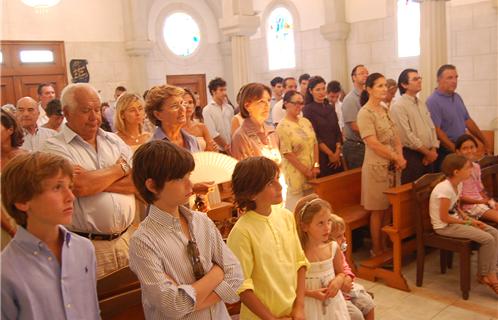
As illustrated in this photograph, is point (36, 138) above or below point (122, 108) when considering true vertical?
below

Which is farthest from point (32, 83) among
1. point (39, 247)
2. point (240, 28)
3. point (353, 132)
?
point (39, 247)

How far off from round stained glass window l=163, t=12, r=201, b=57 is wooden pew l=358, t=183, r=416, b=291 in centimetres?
831

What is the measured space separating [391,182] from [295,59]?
6.67m

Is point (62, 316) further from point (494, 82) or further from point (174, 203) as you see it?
point (494, 82)

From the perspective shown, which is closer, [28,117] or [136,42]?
[28,117]

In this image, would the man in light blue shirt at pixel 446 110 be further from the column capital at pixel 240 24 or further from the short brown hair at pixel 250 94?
the column capital at pixel 240 24

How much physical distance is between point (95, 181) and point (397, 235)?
2.75 meters

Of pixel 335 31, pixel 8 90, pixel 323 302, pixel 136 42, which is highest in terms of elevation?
pixel 136 42

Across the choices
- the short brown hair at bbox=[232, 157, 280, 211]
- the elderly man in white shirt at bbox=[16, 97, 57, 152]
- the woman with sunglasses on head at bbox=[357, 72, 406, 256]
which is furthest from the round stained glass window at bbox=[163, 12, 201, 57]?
the short brown hair at bbox=[232, 157, 280, 211]

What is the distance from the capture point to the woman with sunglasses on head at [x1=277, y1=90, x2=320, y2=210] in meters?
4.18

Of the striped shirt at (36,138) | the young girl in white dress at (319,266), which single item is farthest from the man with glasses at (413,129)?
the striped shirt at (36,138)

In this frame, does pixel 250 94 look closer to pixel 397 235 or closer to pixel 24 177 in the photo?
pixel 397 235

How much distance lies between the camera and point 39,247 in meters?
1.51

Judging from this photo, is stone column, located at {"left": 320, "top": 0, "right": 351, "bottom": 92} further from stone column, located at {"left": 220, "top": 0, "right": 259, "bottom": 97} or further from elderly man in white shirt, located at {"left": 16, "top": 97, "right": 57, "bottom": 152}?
elderly man in white shirt, located at {"left": 16, "top": 97, "right": 57, "bottom": 152}
